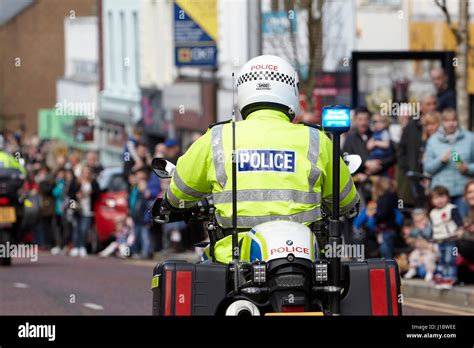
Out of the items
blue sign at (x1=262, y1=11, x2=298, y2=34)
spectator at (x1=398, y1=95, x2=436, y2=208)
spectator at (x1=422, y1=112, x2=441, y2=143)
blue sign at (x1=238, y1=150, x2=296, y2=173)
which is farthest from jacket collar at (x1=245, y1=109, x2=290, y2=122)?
blue sign at (x1=262, y1=11, x2=298, y2=34)

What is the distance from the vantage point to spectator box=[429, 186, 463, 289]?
1528 cm

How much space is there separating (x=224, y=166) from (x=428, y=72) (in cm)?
1561

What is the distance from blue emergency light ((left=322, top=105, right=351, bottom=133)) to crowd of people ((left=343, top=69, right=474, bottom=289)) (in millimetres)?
8205

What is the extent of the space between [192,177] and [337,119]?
0.91 meters

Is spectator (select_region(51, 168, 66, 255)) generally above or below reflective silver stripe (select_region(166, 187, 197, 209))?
above

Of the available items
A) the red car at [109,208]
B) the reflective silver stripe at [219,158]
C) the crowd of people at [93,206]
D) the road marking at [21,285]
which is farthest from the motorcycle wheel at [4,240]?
the reflective silver stripe at [219,158]

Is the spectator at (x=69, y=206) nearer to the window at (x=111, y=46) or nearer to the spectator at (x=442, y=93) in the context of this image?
the spectator at (x=442, y=93)

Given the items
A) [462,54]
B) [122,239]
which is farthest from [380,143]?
[122,239]

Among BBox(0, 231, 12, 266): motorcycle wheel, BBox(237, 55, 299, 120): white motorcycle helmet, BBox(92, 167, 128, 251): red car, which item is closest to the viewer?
BBox(237, 55, 299, 120): white motorcycle helmet

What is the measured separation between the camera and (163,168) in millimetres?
7746

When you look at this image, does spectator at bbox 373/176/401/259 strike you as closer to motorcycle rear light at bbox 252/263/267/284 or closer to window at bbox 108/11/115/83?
motorcycle rear light at bbox 252/263/267/284

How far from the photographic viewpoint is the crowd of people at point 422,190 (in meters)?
15.5

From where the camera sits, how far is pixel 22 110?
246ft
